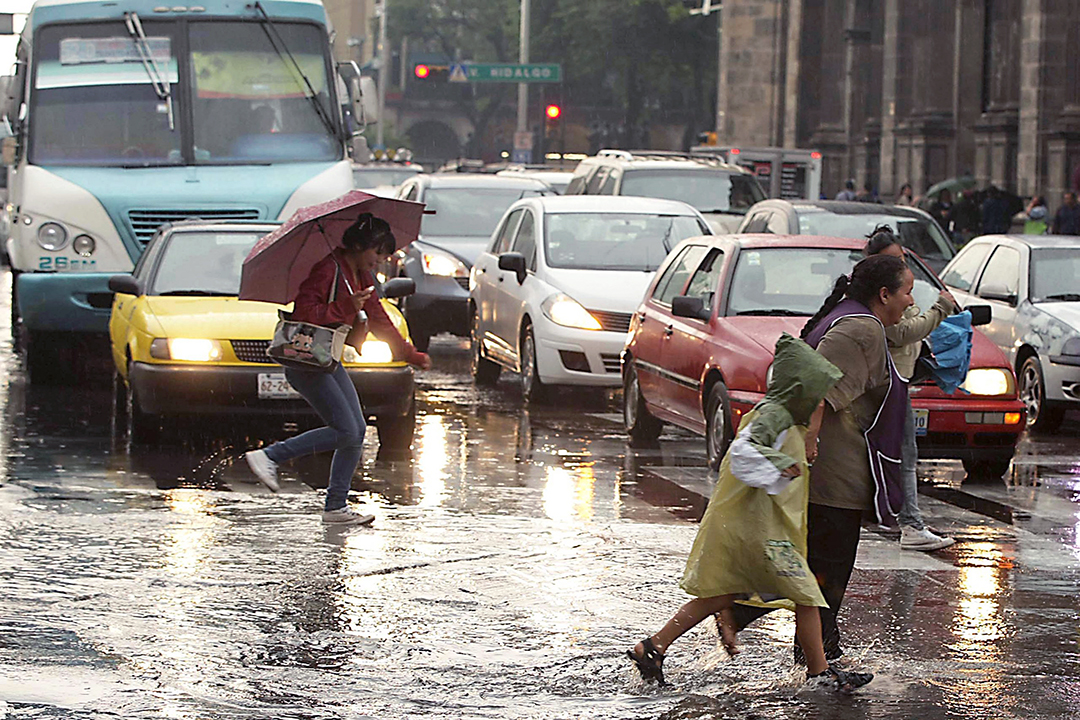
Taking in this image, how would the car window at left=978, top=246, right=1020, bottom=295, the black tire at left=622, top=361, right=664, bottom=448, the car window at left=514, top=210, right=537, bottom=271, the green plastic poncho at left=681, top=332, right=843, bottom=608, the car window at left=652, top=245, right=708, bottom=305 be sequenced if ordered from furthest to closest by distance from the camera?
the car window at left=514, top=210, right=537, bottom=271, the car window at left=978, top=246, right=1020, bottom=295, the black tire at left=622, top=361, right=664, bottom=448, the car window at left=652, top=245, right=708, bottom=305, the green plastic poncho at left=681, top=332, right=843, bottom=608

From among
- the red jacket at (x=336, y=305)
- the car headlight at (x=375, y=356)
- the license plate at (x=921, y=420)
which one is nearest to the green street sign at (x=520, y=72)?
the car headlight at (x=375, y=356)

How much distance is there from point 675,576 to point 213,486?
3272 millimetres

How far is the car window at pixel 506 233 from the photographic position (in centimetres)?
1752

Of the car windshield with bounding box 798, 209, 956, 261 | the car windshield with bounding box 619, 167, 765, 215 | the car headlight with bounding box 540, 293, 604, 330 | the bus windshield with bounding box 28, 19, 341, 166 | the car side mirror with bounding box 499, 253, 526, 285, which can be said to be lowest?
the car headlight with bounding box 540, 293, 604, 330

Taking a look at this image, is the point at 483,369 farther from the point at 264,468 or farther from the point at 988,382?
the point at 264,468

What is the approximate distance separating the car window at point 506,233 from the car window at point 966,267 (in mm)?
3689

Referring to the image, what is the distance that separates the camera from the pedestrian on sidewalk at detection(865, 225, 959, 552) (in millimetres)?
8835

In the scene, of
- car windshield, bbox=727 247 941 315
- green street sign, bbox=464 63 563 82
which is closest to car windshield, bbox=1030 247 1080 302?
car windshield, bbox=727 247 941 315

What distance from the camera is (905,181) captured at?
137 ft

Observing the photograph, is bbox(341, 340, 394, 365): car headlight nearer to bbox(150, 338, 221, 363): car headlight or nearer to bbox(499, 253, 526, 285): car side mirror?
bbox(150, 338, 221, 363): car headlight

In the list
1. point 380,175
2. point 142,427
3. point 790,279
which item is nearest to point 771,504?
point 790,279

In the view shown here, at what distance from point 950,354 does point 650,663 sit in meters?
3.42

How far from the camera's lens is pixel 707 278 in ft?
41.5

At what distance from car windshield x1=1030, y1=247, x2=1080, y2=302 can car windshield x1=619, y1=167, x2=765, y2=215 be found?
8.44m
